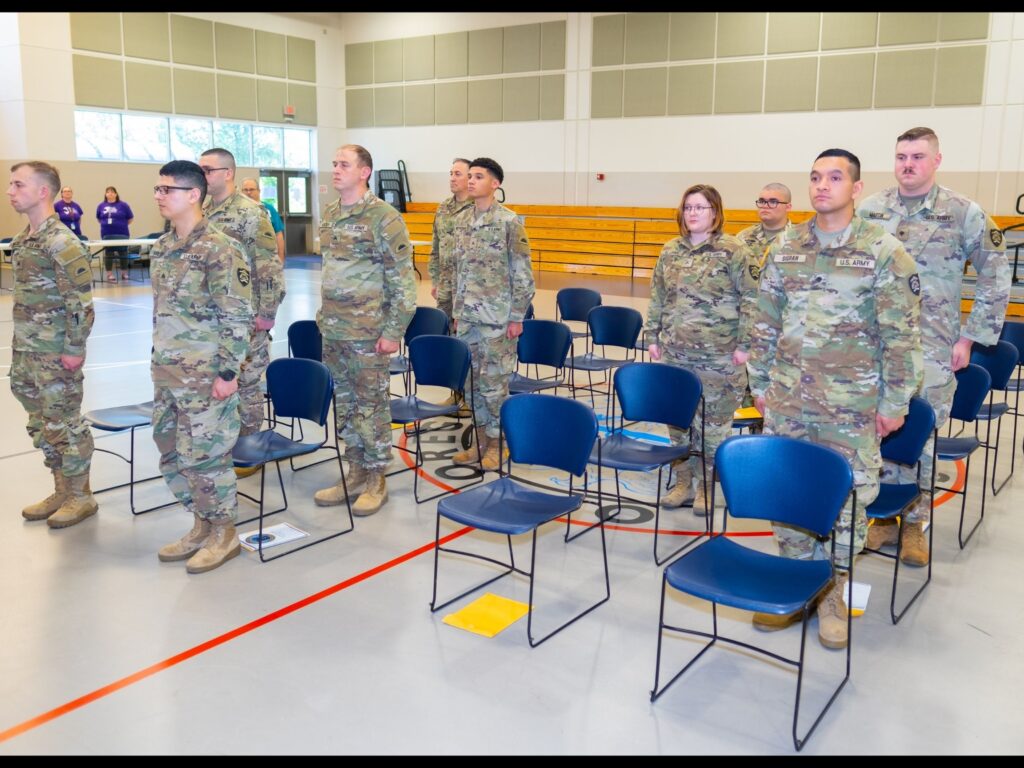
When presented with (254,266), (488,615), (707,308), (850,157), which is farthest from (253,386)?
(850,157)

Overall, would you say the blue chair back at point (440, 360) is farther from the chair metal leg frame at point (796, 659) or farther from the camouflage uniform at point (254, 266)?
the chair metal leg frame at point (796, 659)

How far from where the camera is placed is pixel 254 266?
17.1 feet

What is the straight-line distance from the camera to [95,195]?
1802 cm

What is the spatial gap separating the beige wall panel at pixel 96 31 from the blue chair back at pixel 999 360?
1774cm

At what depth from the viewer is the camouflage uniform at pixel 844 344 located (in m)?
3.26

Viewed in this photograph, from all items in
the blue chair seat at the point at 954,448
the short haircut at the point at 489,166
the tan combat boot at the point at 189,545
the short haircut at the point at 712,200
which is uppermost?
the short haircut at the point at 489,166

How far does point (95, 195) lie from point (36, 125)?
1.72 m

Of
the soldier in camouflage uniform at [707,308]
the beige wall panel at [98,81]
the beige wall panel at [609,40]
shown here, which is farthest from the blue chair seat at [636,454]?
the beige wall panel at [98,81]

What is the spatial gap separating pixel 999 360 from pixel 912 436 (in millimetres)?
2060

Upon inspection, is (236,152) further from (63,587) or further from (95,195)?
(63,587)

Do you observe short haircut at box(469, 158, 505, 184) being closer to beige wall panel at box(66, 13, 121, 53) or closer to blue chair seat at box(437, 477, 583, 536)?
blue chair seat at box(437, 477, 583, 536)

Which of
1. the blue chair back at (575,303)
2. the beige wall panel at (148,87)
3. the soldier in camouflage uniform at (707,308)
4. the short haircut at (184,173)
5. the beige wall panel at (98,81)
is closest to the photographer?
the short haircut at (184,173)

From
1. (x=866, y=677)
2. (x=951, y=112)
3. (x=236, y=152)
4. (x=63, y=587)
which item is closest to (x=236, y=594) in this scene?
(x=63, y=587)

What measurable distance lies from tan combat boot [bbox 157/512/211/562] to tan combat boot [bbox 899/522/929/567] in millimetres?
3388
